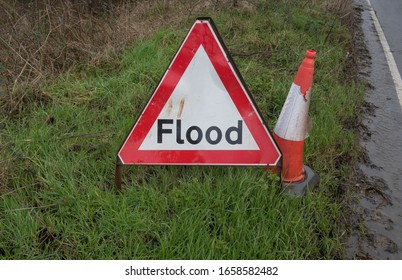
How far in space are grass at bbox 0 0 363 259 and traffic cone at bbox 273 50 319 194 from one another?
138 millimetres

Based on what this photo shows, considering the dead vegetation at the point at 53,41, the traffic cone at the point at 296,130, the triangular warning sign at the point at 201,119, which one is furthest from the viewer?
the dead vegetation at the point at 53,41

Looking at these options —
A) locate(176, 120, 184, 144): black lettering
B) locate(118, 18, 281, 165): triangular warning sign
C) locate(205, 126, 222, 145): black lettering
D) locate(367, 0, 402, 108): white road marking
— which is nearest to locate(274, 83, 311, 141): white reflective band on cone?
locate(118, 18, 281, 165): triangular warning sign

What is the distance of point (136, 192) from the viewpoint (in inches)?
99.0

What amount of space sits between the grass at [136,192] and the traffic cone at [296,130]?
0.14m

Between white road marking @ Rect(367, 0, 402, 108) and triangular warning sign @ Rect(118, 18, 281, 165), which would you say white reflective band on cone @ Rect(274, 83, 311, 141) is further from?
white road marking @ Rect(367, 0, 402, 108)

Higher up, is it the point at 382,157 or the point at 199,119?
the point at 199,119

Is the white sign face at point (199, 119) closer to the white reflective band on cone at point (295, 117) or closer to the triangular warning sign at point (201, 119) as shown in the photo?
the triangular warning sign at point (201, 119)

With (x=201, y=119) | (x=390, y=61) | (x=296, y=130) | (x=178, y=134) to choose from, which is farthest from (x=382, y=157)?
(x=390, y=61)

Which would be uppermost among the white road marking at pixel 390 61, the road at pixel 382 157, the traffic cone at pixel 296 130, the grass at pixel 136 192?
the traffic cone at pixel 296 130

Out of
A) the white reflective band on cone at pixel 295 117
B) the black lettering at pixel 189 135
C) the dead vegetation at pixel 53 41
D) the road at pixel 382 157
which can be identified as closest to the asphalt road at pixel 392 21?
the road at pixel 382 157

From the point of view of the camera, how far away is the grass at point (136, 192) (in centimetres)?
221

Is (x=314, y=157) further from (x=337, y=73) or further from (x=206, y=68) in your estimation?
(x=337, y=73)

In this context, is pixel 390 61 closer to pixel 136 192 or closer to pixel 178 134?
pixel 178 134

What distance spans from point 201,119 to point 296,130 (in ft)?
2.22
